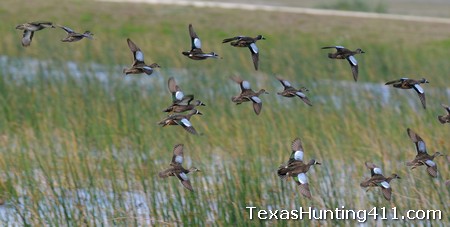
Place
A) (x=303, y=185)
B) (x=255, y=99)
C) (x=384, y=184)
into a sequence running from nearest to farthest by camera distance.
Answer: (x=303, y=185), (x=255, y=99), (x=384, y=184)

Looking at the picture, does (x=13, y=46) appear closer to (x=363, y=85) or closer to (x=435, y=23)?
(x=363, y=85)

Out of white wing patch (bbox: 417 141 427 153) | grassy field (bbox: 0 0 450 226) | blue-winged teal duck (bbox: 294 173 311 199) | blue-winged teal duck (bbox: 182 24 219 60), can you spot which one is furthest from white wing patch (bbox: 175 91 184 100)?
grassy field (bbox: 0 0 450 226)

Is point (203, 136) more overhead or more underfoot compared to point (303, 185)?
more overhead

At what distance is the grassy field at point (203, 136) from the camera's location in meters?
9.13

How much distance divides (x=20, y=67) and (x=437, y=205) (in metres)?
7.70

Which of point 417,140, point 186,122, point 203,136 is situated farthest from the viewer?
point 203,136

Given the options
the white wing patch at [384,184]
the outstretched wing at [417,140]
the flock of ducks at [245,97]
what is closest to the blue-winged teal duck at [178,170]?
the flock of ducks at [245,97]

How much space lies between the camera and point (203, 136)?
12188 millimetres

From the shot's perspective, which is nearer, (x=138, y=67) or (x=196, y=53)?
(x=138, y=67)

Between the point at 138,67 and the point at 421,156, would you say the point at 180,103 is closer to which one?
the point at 138,67

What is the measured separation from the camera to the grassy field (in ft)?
30.0

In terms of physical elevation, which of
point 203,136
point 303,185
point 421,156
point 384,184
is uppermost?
point 203,136

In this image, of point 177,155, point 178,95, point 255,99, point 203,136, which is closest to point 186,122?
point 255,99

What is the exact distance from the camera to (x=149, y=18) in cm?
2989
